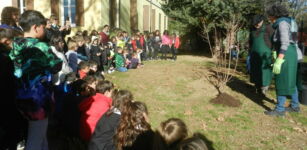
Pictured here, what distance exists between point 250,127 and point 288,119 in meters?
0.94

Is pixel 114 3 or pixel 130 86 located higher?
pixel 114 3

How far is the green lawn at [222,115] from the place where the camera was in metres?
4.88

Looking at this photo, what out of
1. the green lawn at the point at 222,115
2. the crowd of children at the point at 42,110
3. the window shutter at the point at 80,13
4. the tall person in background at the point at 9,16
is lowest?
the green lawn at the point at 222,115

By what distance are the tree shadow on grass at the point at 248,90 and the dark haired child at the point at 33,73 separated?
4.93 meters

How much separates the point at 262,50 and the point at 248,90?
185 centimetres

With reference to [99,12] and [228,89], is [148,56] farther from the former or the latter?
[228,89]

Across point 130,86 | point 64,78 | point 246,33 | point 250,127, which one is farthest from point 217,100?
point 246,33

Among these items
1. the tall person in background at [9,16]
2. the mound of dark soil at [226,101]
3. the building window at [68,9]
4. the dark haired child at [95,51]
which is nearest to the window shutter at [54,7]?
the building window at [68,9]

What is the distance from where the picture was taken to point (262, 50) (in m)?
7.04

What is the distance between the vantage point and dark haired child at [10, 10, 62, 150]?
10.6 feet

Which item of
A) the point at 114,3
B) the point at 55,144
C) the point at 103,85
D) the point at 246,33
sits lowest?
the point at 55,144

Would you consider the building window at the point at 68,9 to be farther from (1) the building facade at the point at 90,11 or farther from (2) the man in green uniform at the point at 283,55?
(2) the man in green uniform at the point at 283,55

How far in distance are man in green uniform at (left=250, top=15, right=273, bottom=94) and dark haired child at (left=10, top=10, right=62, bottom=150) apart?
5.08 m

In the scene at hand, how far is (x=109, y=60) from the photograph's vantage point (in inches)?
481
